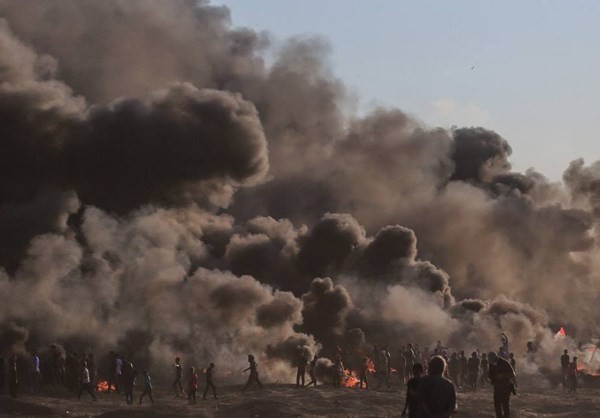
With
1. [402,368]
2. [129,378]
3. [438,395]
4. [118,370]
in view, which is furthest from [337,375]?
[438,395]

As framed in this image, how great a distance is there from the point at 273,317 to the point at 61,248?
14.2m

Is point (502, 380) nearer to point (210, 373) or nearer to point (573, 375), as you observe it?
point (210, 373)

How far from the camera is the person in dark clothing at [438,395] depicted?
1570 cm

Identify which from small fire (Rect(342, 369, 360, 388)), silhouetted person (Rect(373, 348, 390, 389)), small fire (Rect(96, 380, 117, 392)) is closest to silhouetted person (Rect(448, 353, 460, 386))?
silhouetted person (Rect(373, 348, 390, 389))

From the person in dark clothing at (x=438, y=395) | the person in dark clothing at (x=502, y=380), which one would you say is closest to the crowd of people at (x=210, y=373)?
the person in dark clothing at (x=502, y=380)

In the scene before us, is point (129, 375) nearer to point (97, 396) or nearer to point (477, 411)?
point (97, 396)

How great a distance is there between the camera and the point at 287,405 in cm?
3800

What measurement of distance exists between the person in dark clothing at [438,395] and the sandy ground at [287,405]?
809 inches

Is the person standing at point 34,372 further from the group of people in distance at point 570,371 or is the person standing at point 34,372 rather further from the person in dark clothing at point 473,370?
the group of people in distance at point 570,371

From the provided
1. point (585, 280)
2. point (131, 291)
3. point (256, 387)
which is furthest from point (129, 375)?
point (585, 280)

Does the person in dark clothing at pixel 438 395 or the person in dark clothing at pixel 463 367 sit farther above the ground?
the person in dark clothing at pixel 463 367

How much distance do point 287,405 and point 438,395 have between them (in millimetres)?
22819

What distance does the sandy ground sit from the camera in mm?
36344

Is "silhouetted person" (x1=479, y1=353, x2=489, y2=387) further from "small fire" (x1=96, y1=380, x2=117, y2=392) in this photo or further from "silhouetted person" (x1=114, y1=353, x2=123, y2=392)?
"silhouetted person" (x1=114, y1=353, x2=123, y2=392)
